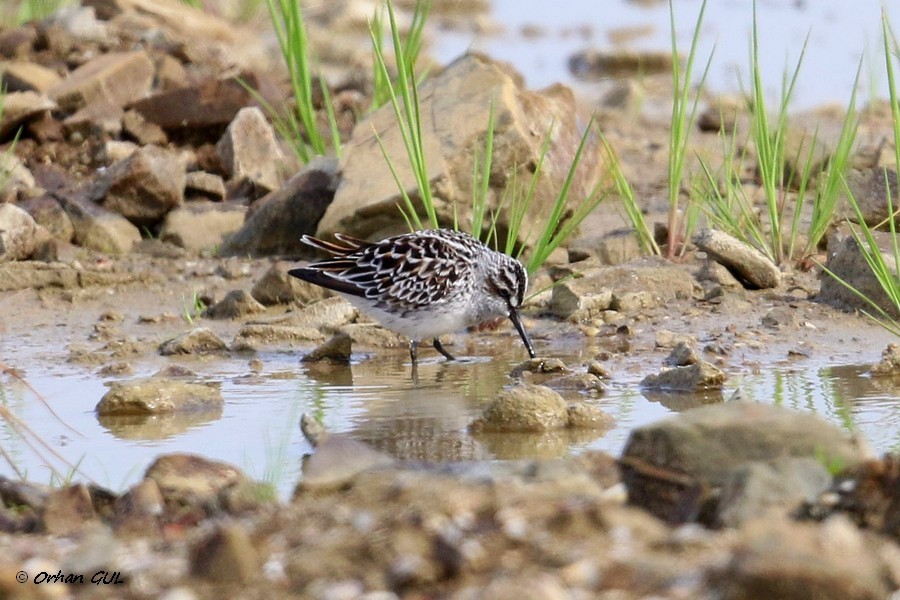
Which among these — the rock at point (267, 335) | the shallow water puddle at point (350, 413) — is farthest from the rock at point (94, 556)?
the rock at point (267, 335)

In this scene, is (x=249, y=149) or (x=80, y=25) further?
(x=80, y=25)

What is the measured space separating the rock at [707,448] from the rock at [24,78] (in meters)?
8.81

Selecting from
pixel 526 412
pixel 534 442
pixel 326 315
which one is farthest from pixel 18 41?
pixel 534 442

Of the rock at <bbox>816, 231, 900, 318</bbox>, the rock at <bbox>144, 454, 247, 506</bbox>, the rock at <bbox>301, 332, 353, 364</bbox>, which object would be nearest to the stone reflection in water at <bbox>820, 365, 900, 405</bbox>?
the rock at <bbox>816, 231, 900, 318</bbox>

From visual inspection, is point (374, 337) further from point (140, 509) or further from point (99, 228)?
point (140, 509)

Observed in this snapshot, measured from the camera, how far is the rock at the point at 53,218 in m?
9.98

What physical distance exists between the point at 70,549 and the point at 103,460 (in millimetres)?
1922

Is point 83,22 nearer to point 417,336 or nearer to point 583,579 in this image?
point 417,336

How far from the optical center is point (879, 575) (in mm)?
3529

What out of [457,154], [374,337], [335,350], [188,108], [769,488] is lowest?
[374,337]

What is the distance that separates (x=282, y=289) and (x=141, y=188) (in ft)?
5.50

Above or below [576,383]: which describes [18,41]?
above

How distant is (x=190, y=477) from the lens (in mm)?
5098

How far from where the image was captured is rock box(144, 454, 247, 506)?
4859 millimetres
